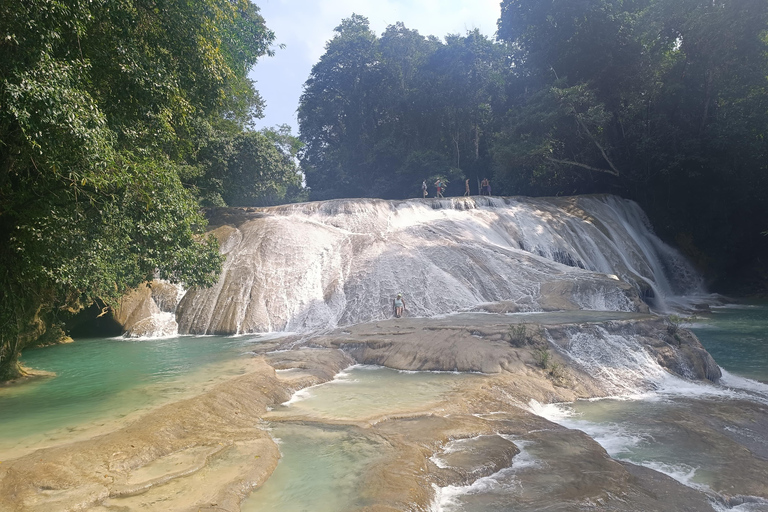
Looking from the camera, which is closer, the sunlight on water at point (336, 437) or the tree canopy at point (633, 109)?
the sunlight on water at point (336, 437)

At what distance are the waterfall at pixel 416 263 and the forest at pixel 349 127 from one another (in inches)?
157

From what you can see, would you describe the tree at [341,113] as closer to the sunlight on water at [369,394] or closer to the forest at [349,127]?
the forest at [349,127]

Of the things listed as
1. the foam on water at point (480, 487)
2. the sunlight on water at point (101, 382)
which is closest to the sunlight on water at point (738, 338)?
the foam on water at point (480, 487)

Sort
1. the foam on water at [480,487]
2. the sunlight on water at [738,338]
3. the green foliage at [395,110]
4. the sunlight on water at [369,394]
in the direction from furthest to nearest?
the green foliage at [395,110]
the sunlight on water at [738,338]
the sunlight on water at [369,394]
the foam on water at [480,487]

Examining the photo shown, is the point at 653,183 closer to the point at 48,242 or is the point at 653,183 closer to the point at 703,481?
the point at 703,481

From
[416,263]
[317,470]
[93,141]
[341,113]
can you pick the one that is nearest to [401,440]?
[317,470]

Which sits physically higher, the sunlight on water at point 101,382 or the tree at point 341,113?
the tree at point 341,113

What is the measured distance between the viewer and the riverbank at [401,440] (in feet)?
18.1

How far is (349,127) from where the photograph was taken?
50.0 m

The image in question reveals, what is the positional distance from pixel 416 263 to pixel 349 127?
3385cm

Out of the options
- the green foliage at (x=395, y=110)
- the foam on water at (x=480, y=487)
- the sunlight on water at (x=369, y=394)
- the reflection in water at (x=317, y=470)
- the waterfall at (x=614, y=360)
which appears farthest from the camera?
the green foliage at (x=395, y=110)

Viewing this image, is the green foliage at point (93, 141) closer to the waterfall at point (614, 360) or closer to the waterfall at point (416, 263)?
the waterfall at point (416, 263)

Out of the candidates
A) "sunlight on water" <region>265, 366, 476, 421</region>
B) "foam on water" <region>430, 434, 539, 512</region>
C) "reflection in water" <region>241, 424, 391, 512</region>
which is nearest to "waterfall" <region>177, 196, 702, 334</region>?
"sunlight on water" <region>265, 366, 476, 421</region>

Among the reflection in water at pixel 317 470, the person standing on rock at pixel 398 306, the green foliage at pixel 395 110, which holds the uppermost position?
the green foliage at pixel 395 110
